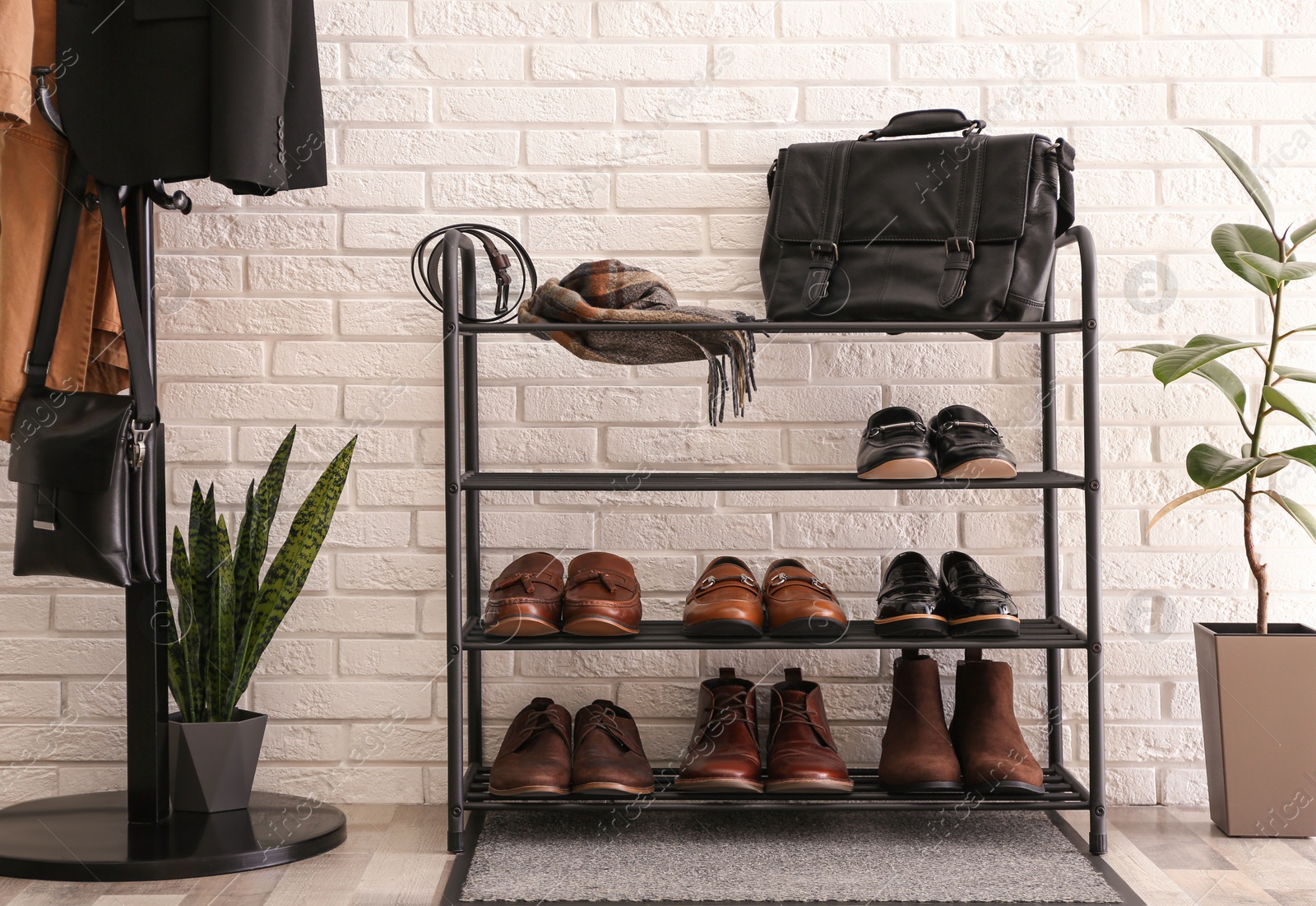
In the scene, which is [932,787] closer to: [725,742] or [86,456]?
[725,742]

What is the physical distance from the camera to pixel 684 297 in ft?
6.47

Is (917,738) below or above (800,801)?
above

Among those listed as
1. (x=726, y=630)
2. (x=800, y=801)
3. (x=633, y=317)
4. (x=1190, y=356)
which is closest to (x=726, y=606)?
(x=726, y=630)

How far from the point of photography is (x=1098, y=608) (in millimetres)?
1679

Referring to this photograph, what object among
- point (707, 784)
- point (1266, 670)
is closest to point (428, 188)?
point (707, 784)

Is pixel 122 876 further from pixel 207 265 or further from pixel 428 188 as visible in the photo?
pixel 428 188

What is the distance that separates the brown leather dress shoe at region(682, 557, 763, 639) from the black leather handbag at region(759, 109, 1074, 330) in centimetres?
47

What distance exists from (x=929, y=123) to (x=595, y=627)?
41.8 inches

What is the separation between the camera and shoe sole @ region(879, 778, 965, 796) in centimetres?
168

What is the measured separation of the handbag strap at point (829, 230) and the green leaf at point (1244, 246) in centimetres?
64

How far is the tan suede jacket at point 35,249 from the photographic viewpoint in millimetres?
1578

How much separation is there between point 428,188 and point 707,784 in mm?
1231

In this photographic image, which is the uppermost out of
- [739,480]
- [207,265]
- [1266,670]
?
[207,265]

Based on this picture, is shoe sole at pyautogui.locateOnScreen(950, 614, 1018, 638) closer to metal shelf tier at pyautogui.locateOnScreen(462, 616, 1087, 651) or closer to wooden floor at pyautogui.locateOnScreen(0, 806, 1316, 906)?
metal shelf tier at pyautogui.locateOnScreen(462, 616, 1087, 651)
